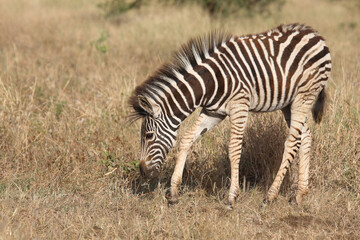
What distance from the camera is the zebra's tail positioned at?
581cm

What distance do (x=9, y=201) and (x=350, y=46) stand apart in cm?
944

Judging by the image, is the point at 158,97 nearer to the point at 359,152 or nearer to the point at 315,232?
the point at 315,232

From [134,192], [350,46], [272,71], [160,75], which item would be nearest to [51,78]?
[134,192]

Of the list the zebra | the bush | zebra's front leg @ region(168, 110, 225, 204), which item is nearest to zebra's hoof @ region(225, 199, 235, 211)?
the zebra

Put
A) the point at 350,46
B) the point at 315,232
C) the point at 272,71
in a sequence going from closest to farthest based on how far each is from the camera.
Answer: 1. the point at 315,232
2. the point at 272,71
3. the point at 350,46

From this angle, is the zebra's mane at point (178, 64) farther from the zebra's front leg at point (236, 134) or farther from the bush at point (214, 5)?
the bush at point (214, 5)

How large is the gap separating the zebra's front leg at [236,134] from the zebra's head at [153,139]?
0.65 meters

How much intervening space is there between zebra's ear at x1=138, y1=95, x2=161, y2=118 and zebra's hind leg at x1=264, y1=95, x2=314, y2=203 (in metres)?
1.65

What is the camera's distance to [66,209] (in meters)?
5.03

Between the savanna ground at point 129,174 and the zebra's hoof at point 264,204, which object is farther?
the zebra's hoof at point 264,204

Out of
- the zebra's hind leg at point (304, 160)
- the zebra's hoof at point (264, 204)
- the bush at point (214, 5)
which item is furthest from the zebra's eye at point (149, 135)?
the bush at point (214, 5)

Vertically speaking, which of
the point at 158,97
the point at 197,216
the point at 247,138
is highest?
the point at 158,97

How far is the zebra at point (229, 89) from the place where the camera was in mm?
4887

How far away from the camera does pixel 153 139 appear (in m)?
4.93
